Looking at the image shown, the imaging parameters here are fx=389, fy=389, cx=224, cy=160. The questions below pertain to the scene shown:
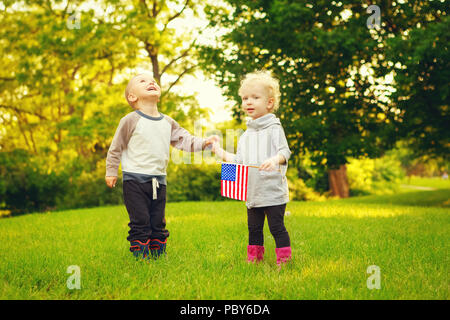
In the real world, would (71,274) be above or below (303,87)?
below

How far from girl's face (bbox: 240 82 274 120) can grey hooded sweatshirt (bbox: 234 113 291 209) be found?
3.5 inches

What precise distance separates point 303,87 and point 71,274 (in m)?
9.58

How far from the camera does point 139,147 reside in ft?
14.0

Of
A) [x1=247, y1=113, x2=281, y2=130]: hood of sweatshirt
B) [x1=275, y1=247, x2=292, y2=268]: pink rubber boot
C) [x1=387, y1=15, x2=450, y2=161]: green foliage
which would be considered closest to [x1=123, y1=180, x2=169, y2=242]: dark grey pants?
[x1=247, y1=113, x2=281, y2=130]: hood of sweatshirt

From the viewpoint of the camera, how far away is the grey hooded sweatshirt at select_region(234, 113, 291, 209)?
3842mm

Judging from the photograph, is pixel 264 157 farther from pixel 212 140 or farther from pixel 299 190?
pixel 299 190

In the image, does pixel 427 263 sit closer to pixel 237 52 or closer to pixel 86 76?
pixel 237 52

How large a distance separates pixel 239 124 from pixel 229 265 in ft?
37.9

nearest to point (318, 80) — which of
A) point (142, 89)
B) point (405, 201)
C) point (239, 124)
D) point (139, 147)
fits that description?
point (239, 124)

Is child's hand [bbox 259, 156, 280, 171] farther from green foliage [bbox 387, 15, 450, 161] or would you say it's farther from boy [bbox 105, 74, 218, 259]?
green foliage [bbox 387, 15, 450, 161]
